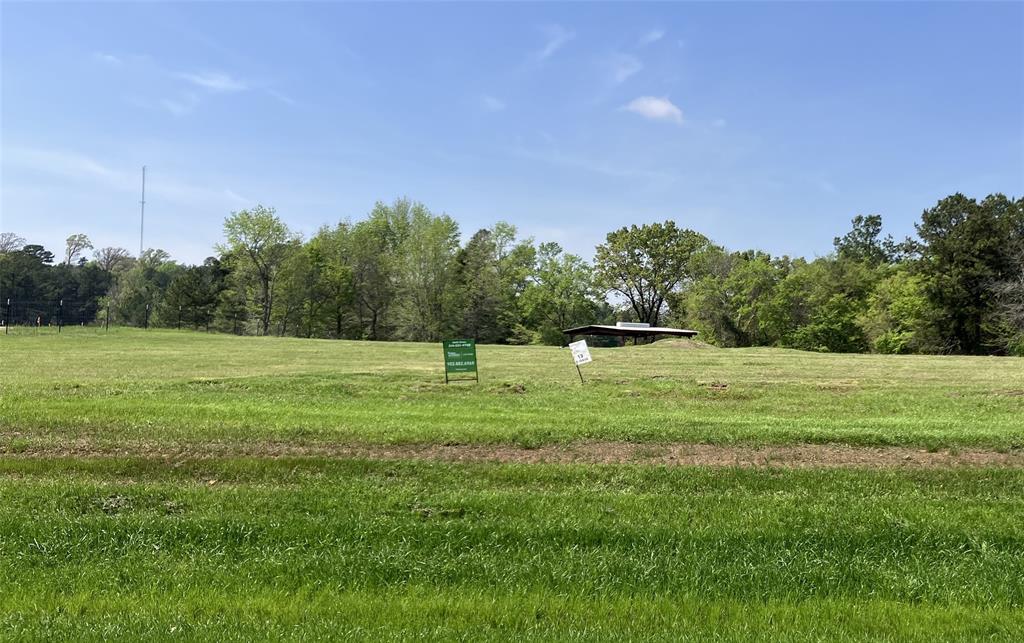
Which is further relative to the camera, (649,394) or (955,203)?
(955,203)

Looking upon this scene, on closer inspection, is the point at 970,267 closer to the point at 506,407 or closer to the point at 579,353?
the point at 579,353

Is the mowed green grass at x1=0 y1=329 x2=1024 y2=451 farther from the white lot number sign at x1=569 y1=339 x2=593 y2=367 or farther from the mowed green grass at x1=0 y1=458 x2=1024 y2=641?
the mowed green grass at x1=0 y1=458 x2=1024 y2=641

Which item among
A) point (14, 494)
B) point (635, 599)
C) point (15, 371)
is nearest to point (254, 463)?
point (14, 494)

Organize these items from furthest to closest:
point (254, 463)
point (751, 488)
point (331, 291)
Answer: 1. point (331, 291)
2. point (254, 463)
3. point (751, 488)

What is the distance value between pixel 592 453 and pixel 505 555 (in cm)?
483

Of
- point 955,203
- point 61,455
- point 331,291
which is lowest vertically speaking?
point 61,455

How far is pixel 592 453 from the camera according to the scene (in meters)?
10.5

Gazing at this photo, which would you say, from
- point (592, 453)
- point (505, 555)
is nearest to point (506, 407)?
point (592, 453)

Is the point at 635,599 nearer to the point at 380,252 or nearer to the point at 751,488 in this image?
the point at 751,488

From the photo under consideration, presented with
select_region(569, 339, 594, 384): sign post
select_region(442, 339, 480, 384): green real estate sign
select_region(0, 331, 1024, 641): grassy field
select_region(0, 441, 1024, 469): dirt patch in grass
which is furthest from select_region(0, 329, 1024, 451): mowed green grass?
select_region(569, 339, 594, 384): sign post

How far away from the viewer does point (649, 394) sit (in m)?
18.6

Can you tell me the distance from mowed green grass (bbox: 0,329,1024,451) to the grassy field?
142 millimetres

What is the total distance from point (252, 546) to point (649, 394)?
14.0m

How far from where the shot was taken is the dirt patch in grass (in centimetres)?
980
